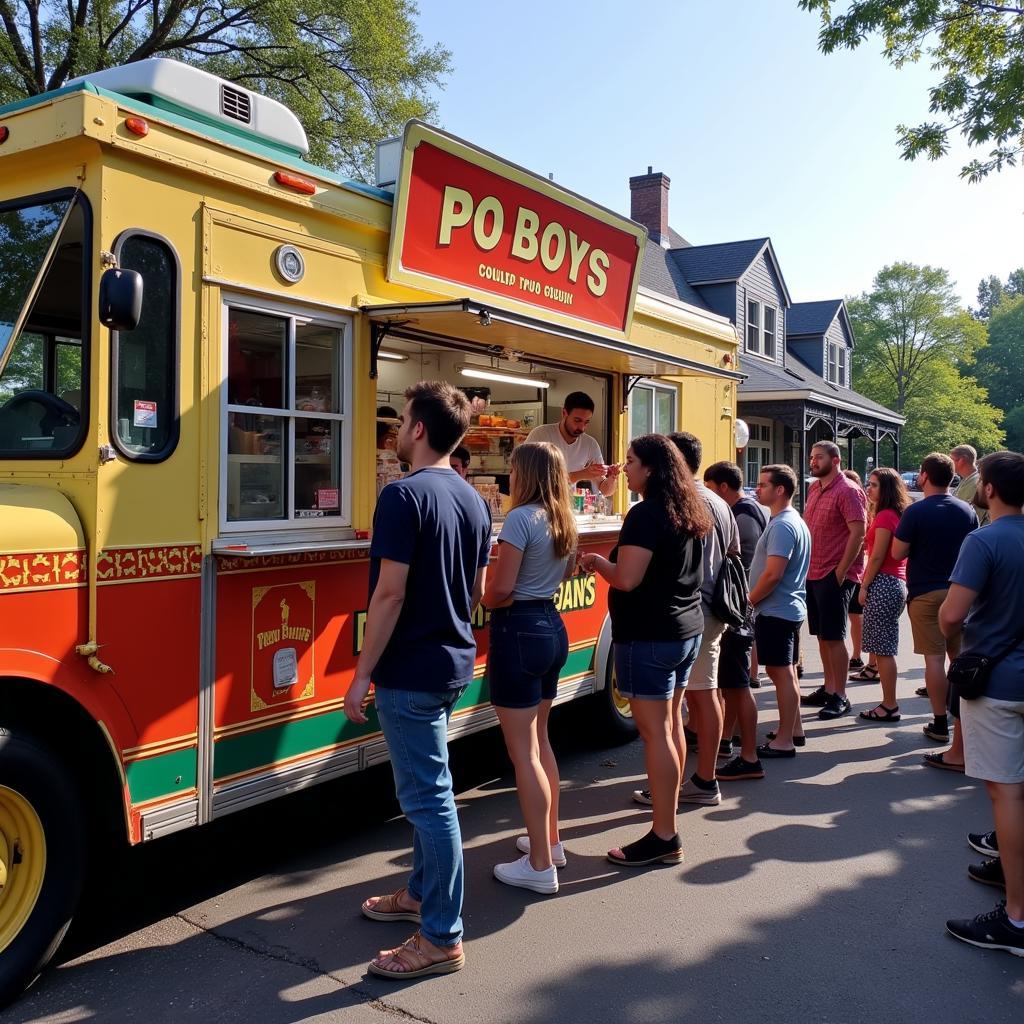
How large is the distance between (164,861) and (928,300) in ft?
157

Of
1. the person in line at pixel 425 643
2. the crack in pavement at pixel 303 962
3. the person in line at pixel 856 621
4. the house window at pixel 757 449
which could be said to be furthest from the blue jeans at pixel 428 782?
the house window at pixel 757 449

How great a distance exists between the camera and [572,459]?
21.4 ft

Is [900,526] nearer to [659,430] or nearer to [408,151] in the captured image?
[659,430]

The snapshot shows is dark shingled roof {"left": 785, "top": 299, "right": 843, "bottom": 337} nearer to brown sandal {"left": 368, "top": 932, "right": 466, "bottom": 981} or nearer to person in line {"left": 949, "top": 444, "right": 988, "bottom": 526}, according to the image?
person in line {"left": 949, "top": 444, "right": 988, "bottom": 526}

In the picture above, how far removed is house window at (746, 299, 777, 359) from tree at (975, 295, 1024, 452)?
53.8 metres

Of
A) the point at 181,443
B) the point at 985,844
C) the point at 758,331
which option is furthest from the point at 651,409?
Result: the point at 758,331

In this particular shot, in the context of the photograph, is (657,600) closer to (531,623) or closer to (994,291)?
(531,623)

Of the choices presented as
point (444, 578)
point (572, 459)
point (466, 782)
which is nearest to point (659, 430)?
point (572, 459)

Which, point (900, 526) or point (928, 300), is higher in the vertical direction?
point (928, 300)

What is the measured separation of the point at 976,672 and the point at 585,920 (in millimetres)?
1831

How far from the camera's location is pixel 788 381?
23078 mm

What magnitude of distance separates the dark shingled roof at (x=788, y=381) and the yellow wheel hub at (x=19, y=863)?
1679 cm

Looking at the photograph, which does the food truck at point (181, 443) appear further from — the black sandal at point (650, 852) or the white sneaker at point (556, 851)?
the black sandal at point (650, 852)

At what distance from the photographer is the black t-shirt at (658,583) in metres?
4.14
